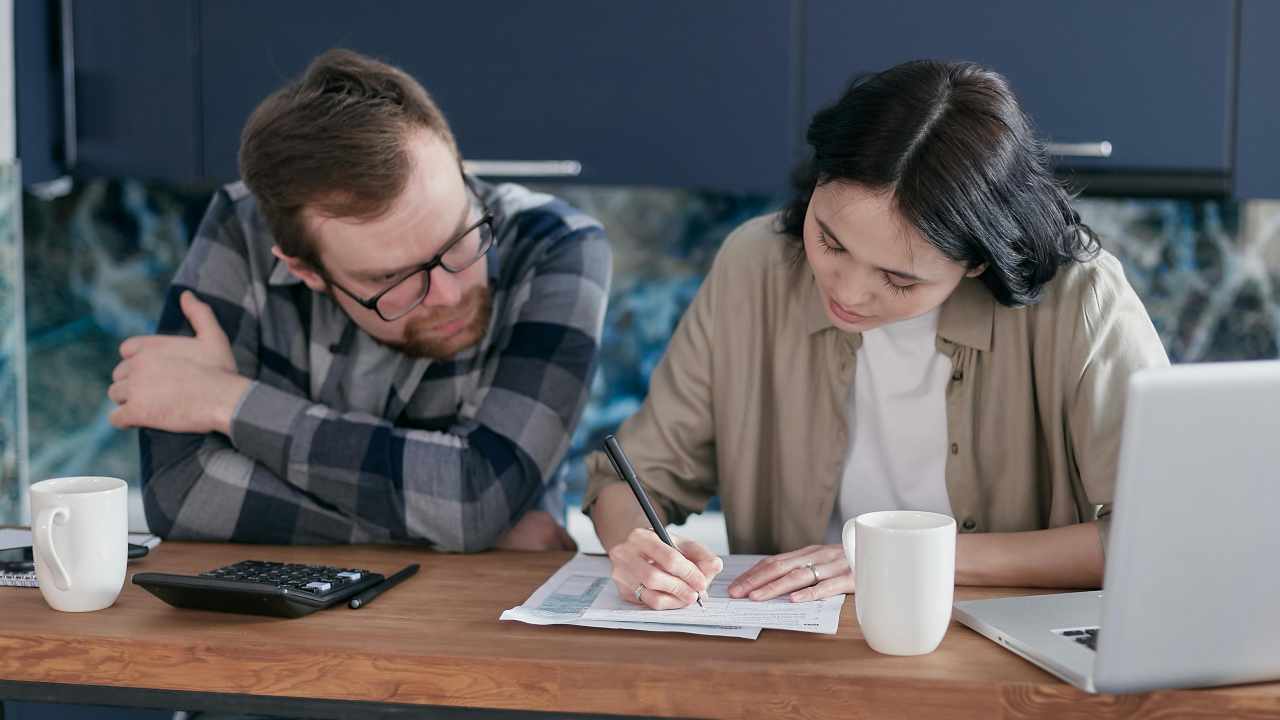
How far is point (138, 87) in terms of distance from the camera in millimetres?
2443

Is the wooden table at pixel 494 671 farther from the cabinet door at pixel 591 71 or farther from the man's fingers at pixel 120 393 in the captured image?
the cabinet door at pixel 591 71

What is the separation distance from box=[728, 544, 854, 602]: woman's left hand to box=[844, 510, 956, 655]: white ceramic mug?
15cm

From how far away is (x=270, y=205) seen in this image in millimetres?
1638

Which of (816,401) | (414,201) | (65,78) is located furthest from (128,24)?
(816,401)

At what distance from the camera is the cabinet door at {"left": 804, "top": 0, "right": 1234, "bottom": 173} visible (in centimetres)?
225

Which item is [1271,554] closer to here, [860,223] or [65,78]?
[860,223]

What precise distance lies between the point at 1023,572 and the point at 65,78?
2.09 meters

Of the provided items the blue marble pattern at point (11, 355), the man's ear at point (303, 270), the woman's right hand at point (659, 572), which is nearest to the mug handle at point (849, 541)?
the woman's right hand at point (659, 572)

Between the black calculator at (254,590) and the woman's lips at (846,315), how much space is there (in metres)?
0.62

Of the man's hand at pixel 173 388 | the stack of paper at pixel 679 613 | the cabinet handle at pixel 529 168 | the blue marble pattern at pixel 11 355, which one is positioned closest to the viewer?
the stack of paper at pixel 679 613

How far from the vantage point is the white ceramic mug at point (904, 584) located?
103 cm

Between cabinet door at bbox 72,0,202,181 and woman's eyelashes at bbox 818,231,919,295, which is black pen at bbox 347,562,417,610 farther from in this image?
cabinet door at bbox 72,0,202,181

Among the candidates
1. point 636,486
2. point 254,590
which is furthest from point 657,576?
point 254,590

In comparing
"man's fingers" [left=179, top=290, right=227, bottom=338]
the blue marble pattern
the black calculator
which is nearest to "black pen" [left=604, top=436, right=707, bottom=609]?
the black calculator
